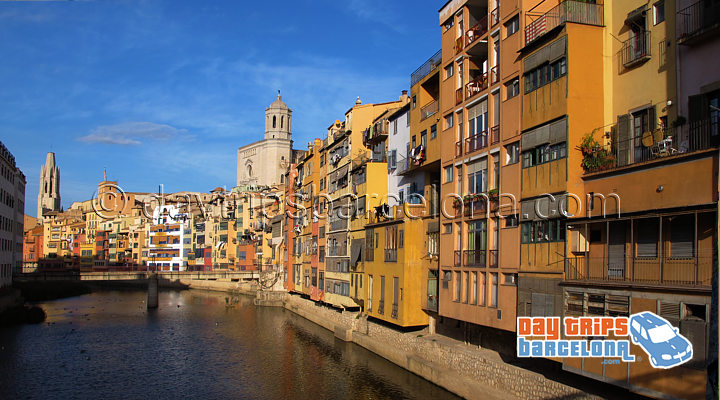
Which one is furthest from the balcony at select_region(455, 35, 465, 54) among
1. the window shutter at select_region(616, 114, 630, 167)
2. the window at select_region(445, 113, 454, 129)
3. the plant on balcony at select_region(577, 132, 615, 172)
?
the window shutter at select_region(616, 114, 630, 167)

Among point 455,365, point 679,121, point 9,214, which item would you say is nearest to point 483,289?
point 455,365

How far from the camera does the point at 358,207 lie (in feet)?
156

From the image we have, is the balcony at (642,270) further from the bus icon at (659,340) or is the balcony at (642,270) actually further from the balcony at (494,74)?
the balcony at (494,74)

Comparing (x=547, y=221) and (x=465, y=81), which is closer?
(x=547, y=221)

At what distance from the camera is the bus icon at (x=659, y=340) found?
1742 cm

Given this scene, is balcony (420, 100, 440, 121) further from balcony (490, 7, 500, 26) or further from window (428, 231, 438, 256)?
window (428, 231, 438, 256)

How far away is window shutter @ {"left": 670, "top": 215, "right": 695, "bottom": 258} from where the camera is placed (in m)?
18.5

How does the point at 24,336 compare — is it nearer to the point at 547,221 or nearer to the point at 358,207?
the point at 358,207

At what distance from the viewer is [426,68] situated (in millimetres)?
37781

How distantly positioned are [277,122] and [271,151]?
10.5 m

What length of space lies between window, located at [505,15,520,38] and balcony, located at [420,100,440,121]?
328 inches

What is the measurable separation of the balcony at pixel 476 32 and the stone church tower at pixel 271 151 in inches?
→ 5556

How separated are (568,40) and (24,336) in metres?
51.1

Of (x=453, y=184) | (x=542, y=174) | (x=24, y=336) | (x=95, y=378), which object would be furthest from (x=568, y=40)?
(x=24, y=336)
